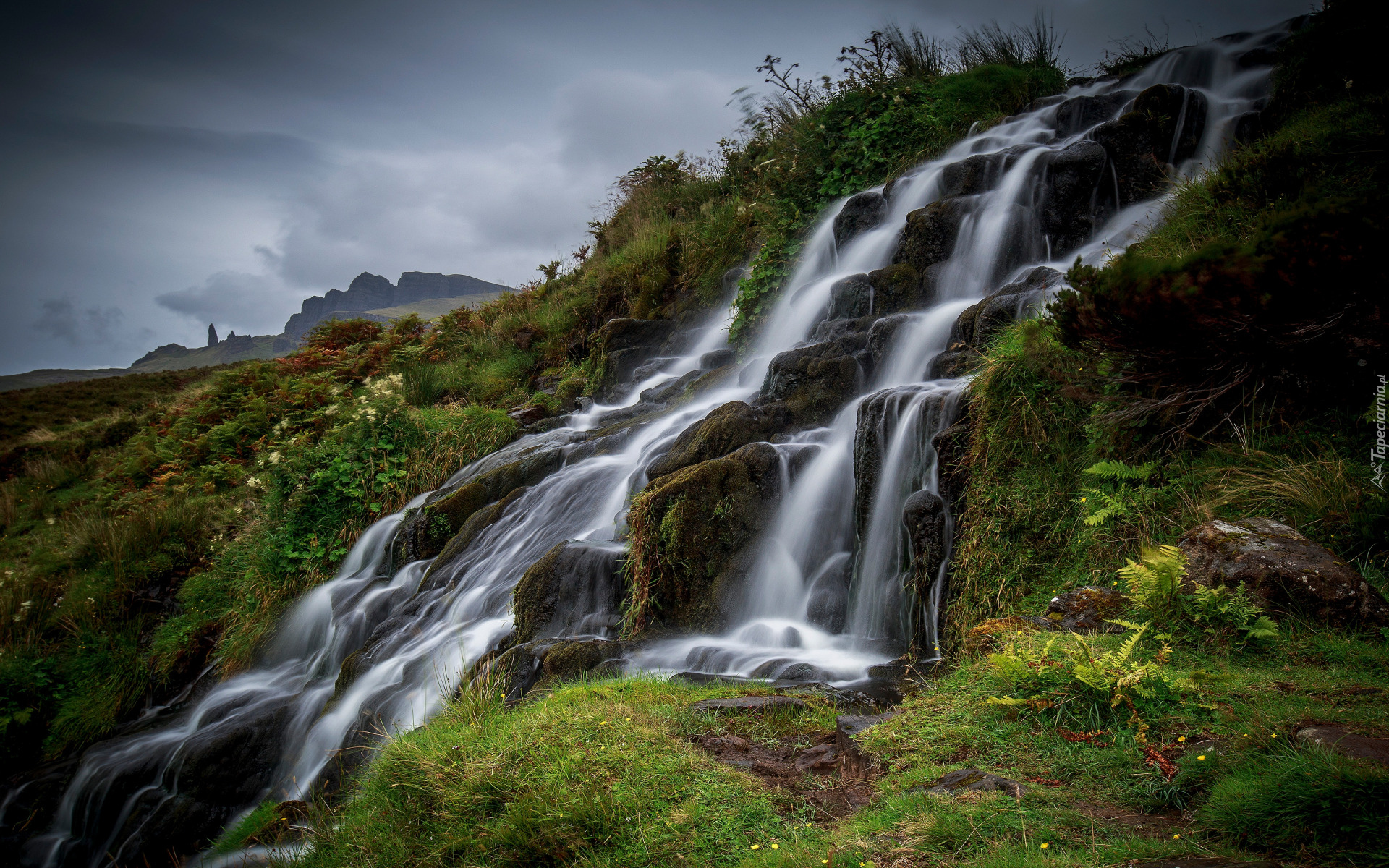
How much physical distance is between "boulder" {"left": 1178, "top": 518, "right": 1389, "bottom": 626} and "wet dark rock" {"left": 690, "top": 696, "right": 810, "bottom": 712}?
215 cm

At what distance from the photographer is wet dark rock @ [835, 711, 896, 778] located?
10.0 feet

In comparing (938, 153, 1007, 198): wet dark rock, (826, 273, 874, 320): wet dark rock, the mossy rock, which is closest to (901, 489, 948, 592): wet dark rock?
the mossy rock

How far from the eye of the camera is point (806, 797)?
2932mm

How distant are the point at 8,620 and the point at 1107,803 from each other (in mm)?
13128

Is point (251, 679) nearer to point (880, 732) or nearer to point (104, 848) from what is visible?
point (104, 848)

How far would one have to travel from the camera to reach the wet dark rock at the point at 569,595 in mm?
6234

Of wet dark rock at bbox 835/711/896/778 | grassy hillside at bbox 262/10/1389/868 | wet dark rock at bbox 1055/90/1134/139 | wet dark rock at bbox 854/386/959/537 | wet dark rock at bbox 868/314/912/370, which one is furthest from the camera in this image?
wet dark rock at bbox 1055/90/1134/139

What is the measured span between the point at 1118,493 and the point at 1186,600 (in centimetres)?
119

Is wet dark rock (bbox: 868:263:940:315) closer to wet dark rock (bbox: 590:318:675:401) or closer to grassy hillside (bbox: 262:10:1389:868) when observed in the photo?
grassy hillside (bbox: 262:10:1389:868)

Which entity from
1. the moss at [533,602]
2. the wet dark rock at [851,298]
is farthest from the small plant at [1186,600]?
the wet dark rock at [851,298]

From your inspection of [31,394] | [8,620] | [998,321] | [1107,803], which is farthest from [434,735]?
[31,394]

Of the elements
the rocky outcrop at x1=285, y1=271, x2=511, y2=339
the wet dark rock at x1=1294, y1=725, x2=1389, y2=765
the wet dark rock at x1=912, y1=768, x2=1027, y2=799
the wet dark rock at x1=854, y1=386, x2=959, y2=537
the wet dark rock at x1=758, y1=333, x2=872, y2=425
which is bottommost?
the wet dark rock at x1=912, y1=768, x2=1027, y2=799

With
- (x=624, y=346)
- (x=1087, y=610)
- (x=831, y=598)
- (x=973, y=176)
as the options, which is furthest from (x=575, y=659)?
(x=624, y=346)

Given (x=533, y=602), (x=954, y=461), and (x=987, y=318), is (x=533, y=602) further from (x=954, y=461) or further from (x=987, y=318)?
(x=987, y=318)
